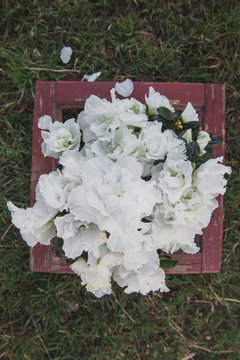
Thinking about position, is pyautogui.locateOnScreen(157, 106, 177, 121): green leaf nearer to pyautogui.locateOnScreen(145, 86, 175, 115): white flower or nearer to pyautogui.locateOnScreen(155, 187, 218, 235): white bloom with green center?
pyautogui.locateOnScreen(145, 86, 175, 115): white flower

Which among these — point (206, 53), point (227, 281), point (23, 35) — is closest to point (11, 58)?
point (23, 35)

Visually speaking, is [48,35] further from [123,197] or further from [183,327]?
[183,327]

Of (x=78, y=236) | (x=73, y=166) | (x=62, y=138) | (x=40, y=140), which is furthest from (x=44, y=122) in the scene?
(x=78, y=236)

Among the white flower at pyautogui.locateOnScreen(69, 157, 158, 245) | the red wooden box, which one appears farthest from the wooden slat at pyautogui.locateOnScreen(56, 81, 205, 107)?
the white flower at pyautogui.locateOnScreen(69, 157, 158, 245)

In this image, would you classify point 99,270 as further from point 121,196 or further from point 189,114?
point 189,114

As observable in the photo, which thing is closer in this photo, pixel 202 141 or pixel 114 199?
pixel 114 199

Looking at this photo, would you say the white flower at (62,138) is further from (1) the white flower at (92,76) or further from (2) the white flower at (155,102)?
(1) the white flower at (92,76)

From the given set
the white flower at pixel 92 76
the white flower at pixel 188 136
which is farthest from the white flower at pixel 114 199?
the white flower at pixel 92 76
